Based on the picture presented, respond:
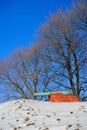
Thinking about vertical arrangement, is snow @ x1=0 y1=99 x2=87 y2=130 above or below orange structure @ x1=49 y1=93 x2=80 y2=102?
below

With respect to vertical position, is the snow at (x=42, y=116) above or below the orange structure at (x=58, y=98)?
below

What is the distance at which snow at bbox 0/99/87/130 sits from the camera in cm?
843

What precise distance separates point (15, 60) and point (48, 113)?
21.3 metres

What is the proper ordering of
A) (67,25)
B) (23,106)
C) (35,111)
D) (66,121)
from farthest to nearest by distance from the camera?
(67,25), (23,106), (35,111), (66,121)

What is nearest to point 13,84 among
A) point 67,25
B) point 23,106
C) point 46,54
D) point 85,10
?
point 46,54

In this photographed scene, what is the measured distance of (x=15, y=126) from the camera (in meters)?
8.83

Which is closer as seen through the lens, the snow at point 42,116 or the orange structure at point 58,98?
the snow at point 42,116

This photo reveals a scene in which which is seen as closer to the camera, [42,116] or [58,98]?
[42,116]

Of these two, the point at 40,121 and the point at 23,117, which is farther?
the point at 23,117

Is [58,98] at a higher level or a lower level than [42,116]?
higher

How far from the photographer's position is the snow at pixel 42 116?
843 cm

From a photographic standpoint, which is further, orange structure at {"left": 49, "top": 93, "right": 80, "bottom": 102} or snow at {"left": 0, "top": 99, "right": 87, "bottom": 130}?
orange structure at {"left": 49, "top": 93, "right": 80, "bottom": 102}

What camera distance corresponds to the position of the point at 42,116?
9.84 metres

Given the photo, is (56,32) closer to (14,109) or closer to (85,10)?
(85,10)
